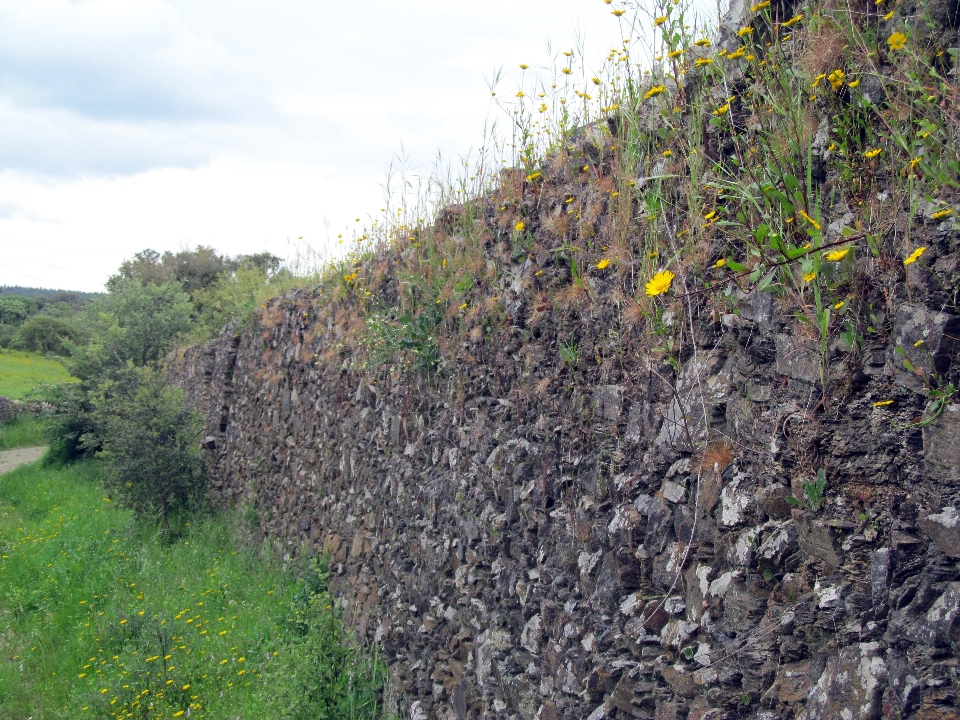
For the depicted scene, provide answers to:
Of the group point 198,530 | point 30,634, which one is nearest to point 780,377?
point 30,634

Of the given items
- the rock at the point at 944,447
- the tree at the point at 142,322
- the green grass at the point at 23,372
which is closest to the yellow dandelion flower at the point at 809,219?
the rock at the point at 944,447

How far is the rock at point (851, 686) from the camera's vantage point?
1915 millimetres

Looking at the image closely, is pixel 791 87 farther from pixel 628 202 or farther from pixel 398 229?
pixel 398 229

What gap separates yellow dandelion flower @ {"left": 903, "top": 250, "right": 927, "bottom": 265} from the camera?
78.8 inches

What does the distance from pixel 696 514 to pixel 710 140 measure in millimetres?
1541

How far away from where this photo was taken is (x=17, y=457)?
20.6 m

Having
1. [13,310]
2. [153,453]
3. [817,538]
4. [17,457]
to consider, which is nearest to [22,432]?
[17,457]

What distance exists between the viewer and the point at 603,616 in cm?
306

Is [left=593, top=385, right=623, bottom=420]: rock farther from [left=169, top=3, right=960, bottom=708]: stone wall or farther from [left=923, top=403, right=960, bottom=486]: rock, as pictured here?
[left=923, top=403, right=960, bottom=486]: rock

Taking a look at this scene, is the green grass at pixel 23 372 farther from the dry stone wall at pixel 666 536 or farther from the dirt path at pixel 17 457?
the dry stone wall at pixel 666 536

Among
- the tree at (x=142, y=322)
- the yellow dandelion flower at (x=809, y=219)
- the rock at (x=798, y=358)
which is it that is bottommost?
the rock at (x=798, y=358)

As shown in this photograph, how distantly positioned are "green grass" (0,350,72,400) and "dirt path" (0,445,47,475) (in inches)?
226

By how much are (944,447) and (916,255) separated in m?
0.52

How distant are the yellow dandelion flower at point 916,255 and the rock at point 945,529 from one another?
67cm
